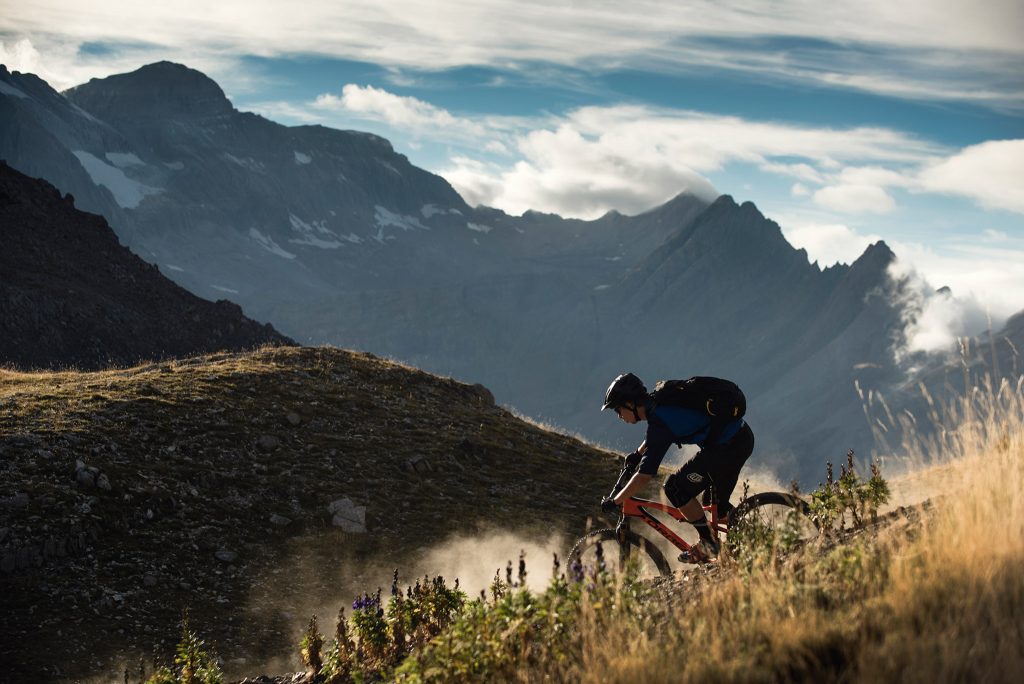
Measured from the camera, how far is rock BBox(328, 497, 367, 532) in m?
19.4

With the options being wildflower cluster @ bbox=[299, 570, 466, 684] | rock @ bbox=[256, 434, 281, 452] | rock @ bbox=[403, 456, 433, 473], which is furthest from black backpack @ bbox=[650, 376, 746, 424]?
rock @ bbox=[256, 434, 281, 452]

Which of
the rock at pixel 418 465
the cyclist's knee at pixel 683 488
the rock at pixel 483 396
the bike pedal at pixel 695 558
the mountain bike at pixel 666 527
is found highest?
the rock at pixel 483 396

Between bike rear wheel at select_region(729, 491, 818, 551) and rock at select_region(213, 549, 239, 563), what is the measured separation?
11051 millimetres

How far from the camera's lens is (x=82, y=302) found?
53.3 meters

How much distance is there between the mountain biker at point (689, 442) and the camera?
32.4 ft

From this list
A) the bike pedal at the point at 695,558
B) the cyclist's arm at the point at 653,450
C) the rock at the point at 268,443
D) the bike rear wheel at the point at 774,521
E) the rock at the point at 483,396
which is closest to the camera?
the bike rear wheel at the point at 774,521

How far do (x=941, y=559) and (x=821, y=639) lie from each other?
1406 mm

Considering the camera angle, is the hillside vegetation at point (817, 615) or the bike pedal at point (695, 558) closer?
the hillside vegetation at point (817, 615)

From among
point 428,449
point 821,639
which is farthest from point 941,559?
point 428,449

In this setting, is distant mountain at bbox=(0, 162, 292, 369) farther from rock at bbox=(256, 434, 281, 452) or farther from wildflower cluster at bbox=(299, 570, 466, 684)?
wildflower cluster at bbox=(299, 570, 466, 684)

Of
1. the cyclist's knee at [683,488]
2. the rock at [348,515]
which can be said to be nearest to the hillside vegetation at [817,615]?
the cyclist's knee at [683,488]

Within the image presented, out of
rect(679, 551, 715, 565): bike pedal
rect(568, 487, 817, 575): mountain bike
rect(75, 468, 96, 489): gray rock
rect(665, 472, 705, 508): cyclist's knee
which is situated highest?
rect(75, 468, 96, 489): gray rock

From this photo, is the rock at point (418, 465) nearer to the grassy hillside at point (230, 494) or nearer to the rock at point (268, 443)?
the grassy hillside at point (230, 494)

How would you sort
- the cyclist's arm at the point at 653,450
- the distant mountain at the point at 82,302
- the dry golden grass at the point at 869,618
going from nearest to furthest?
1. the dry golden grass at the point at 869,618
2. the cyclist's arm at the point at 653,450
3. the distant mountain at the point at 82,302
